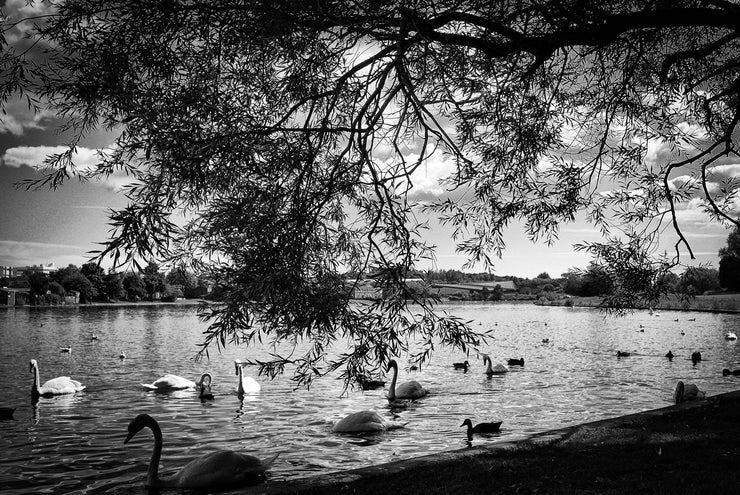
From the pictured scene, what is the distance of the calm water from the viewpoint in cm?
1352

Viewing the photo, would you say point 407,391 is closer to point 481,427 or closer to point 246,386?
point 246,386

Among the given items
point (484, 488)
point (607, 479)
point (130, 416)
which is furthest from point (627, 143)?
point (130, 416)

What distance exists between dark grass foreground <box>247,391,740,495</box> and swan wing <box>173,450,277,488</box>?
68.1 inches

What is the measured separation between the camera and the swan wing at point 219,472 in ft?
37.3

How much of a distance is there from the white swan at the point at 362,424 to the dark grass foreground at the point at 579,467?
543cm

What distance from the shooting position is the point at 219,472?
1142 centimetres

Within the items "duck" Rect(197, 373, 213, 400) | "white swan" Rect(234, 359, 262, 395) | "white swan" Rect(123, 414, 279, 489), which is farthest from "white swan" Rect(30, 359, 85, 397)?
"white swan" Rect(123, 414, 279, 489)

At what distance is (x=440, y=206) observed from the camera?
38.2 ft

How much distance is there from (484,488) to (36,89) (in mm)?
9023

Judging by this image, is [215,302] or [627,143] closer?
[215,302]

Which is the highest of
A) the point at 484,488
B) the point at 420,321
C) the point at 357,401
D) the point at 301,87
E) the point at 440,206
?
the point at 301,87

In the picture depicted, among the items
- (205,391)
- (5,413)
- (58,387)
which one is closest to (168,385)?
(205,391)

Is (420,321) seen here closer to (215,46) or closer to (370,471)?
(370,471)

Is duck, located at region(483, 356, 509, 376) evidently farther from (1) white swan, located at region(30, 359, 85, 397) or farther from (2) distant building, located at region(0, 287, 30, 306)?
(2) distant building, located at region(0, 287, 30, 306)
